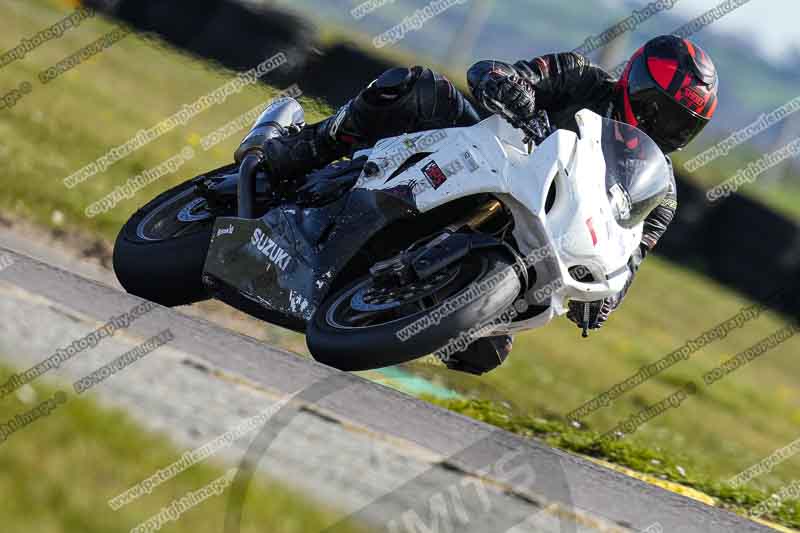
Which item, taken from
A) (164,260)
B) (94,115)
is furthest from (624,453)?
(94,115)

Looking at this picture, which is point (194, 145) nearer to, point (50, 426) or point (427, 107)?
point (427, 107)

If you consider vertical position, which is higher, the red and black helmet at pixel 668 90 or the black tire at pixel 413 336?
the red and black helmet at pixel 668 90

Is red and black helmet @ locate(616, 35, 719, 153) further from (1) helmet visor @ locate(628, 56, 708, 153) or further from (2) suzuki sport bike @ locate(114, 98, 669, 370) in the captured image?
(2) suzuki sport bike @ locate(114, 98, 669, 370)

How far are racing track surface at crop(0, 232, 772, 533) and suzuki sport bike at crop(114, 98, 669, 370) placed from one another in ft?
1.07

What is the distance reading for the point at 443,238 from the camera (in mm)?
4387

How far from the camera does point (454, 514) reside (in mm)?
3201

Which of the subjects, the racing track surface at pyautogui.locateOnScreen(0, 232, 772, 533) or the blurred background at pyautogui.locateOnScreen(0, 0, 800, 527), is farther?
the blurred background at pyautogui.locateOnScreen(0, 0, 800, 527)

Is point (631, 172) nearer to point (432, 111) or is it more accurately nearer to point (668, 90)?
point (668, 90)

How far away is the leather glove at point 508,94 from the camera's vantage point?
4.52 metres

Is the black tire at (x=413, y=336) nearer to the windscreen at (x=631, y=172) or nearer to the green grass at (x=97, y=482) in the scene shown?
the windscreen at (x=631, y=172)

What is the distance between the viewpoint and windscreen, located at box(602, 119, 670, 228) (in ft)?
14.9

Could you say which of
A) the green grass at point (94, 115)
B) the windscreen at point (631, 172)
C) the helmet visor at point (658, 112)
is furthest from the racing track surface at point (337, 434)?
the green grass at point (94, 115)

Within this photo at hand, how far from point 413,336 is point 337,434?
0.65 metres

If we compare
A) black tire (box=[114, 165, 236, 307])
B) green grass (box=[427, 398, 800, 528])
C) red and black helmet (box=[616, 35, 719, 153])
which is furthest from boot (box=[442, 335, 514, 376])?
black tire (box=[114, 165, 236, 307])
